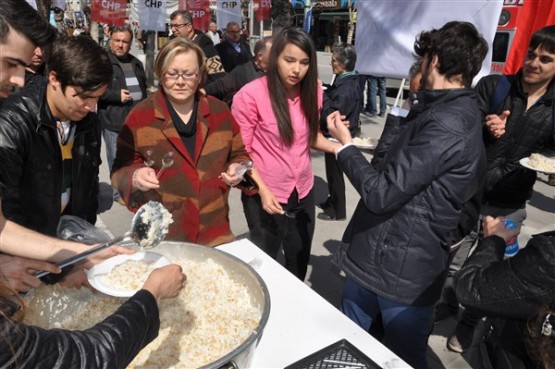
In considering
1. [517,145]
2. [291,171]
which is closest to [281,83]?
[291,171]

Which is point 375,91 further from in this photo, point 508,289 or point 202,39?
point 508,289

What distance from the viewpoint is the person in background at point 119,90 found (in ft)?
14.9

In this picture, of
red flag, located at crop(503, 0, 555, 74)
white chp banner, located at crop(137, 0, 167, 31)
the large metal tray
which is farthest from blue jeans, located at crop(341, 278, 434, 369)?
white chp banner, located at crop(137, 0, 167, 31)

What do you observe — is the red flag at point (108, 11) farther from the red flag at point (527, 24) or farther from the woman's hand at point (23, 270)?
the woman's hand at point (23, 270)

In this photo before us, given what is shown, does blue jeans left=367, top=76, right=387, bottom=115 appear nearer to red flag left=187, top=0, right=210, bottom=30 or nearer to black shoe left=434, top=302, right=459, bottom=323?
red flag left=187, top=0, right=210, bottom=30

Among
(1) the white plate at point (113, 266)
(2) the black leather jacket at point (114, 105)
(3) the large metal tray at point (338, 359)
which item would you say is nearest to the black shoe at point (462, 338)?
(3) the large metal tray at point (338, 359)

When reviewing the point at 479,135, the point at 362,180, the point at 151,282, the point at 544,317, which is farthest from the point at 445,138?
the point at 151,282

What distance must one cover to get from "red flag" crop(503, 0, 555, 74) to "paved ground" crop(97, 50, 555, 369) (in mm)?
1779

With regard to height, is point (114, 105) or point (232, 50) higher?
point (232, 50)

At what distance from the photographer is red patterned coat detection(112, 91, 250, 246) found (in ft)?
6.38

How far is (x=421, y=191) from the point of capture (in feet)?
5.44

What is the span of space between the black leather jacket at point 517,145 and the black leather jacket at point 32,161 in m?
2.45

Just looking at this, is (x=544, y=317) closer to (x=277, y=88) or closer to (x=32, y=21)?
(x=32, y=21)

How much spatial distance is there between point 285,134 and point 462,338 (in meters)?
1.72
